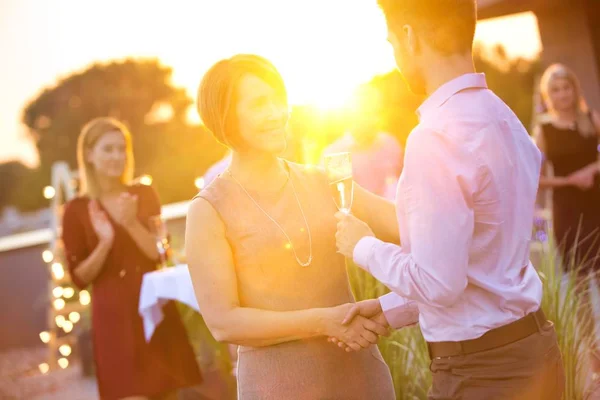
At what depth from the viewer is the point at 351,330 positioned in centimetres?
196

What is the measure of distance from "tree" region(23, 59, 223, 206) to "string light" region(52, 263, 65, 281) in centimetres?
2308

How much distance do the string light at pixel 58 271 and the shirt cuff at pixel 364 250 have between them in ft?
27.9

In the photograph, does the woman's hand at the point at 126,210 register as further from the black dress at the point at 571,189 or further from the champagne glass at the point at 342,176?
the black dress at the point at 571,189

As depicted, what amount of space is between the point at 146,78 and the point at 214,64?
38065mm

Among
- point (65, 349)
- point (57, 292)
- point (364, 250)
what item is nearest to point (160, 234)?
point (364, 250)

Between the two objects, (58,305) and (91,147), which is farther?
(58,305)

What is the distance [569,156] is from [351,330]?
148 inches

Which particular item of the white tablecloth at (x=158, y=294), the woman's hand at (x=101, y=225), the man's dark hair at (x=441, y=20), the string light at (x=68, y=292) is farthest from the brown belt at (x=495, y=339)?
the string light at (x=68, y=292)

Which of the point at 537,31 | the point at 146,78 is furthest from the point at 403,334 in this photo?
the point at 146,78

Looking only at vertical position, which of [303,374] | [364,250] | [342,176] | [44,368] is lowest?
[44,368]

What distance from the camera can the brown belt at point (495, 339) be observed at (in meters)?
1.69

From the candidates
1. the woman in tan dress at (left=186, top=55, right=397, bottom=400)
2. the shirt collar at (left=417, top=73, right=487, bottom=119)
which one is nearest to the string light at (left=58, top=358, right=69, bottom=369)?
the woman in tan dress at (left=186, top=55, right=397, bottom=400)

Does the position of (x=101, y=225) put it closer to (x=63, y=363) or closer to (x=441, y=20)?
(x=441, y=20)

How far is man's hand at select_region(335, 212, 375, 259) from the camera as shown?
1.93 m
